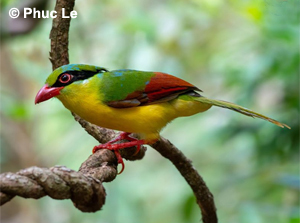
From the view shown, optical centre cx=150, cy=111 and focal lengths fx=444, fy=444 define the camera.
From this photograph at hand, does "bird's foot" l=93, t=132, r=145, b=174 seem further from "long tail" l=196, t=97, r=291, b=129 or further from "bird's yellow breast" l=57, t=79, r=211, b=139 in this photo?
"long tail" l=196, t=97, r=291, b=129

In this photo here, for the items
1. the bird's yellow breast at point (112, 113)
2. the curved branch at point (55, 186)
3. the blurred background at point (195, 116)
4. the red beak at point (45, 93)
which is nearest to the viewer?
the curved branch at point (55, 186)

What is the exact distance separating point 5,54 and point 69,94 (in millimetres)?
3582

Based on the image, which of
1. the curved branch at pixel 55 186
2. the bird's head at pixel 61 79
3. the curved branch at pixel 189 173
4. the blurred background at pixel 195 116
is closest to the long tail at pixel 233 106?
the curved branch at pixel 189 173

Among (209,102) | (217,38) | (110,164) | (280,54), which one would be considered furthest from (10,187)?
(217,38)

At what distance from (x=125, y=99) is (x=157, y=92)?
199mm

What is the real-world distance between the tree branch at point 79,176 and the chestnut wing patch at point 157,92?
0.24 meters

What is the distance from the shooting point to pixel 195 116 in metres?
4.49

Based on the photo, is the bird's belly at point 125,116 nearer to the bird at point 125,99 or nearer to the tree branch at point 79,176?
the bird at point 125,99

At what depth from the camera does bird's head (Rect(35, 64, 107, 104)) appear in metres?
2.16

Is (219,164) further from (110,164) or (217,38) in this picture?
(110,164)

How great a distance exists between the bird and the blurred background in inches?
28.4

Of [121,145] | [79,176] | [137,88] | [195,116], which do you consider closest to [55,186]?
[79,176]

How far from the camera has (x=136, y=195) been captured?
5.10m

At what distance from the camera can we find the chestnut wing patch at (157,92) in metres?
2.37
